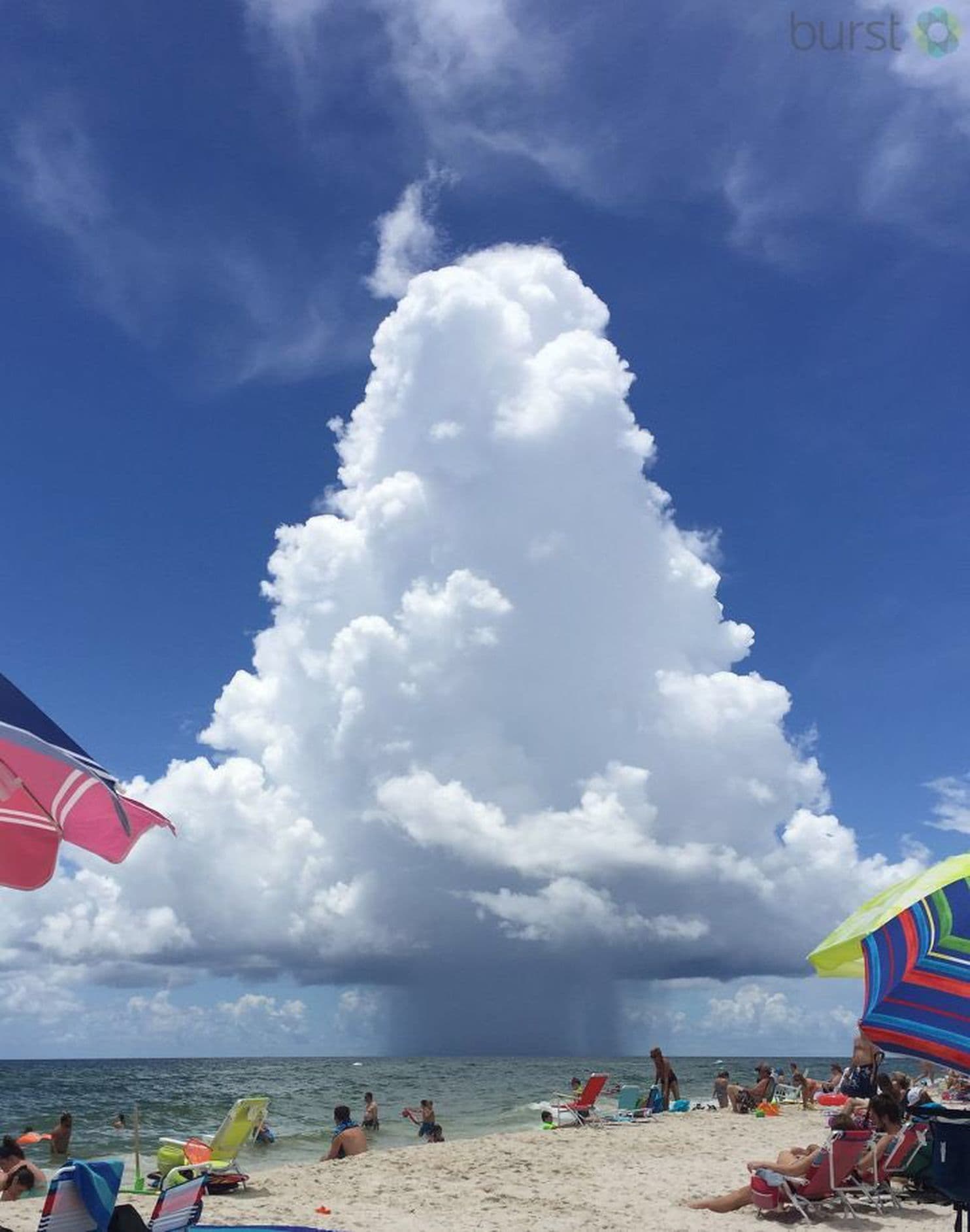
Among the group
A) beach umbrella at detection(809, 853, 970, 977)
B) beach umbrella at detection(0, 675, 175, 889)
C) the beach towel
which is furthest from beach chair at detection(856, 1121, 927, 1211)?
beach umbrella at detection(0, 675, 175, 889)

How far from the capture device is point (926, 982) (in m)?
5.63

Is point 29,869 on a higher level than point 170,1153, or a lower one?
higher

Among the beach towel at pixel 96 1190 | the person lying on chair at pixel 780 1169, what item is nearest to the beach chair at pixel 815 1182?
the person lying on chair at pixel 780 1169

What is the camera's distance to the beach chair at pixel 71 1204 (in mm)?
6207

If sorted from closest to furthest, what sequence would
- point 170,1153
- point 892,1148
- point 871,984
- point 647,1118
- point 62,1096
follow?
point 871,984
point 892,1148
point 170,1153
point 647,1118
point 62,1096

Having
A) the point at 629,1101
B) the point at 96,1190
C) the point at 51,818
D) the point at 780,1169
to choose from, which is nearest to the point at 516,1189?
the point at 780,1169

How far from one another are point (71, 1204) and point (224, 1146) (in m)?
6.42

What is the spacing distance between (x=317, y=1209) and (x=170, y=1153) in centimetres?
302

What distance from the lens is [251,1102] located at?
12.6m

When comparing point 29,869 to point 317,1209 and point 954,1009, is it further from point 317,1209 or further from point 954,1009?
point 317,1209

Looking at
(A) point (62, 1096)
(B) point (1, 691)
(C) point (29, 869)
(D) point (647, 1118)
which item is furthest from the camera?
(A) point (62, 1096)

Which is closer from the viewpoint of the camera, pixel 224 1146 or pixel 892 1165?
pixel 892 1165

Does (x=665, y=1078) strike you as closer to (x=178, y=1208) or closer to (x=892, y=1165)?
(x=892, y=1165)

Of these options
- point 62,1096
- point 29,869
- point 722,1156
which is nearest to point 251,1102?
point 722,1156
